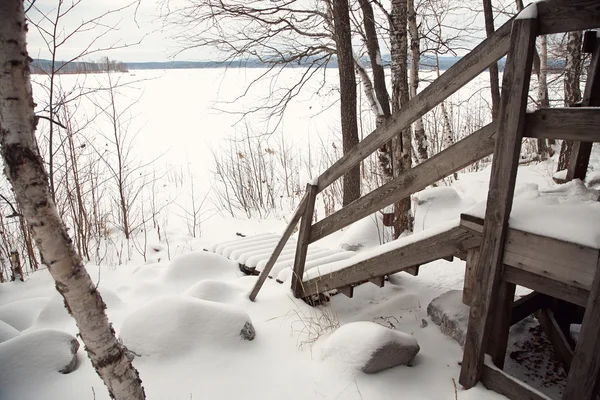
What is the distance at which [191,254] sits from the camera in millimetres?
5262

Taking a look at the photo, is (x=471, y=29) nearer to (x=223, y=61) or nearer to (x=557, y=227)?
(x=223, y=61)

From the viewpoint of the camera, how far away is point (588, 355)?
69.4 inches

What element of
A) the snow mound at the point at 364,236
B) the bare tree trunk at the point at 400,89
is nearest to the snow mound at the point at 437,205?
the bare tree trunk at the point at 400,89

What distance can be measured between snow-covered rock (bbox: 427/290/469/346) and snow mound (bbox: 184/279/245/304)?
6.82 feet

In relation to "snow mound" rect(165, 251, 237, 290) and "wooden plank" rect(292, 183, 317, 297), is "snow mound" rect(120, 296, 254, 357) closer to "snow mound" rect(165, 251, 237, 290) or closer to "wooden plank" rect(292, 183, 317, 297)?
→ "wooden plank" rect(292, 183, 317, 297)

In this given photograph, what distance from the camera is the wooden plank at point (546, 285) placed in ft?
6.26

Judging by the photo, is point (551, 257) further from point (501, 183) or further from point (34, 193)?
point (34, 193)

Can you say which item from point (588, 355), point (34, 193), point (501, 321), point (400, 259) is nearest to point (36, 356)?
point (34, 193)

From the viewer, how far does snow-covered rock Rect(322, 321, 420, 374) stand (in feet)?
8.73

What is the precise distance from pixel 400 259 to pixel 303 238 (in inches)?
50.0

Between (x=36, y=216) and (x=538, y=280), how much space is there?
2481 mm

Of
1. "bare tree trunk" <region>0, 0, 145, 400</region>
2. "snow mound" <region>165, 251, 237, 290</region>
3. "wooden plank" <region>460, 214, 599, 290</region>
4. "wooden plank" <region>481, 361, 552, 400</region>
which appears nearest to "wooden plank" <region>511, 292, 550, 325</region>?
"wooden plank" <region>481, 361, 552, 400</region>

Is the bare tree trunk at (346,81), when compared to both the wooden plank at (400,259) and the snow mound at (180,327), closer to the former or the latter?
the wooden plank at (400,259)

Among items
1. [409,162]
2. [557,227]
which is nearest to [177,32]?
[409,162]
